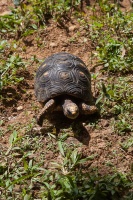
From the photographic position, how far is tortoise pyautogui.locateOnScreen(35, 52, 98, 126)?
14.3 feet

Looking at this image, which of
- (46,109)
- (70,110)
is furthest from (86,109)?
(46,109)

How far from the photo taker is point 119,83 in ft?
16.6

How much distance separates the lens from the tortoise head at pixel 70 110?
4246 millimetres

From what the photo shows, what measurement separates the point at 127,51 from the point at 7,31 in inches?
81.3

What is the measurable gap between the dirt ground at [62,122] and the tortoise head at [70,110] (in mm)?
225

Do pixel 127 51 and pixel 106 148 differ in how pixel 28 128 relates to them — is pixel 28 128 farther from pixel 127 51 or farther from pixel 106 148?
pixel 127 51

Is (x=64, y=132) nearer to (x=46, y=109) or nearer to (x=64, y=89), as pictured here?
(x=46, y=109)

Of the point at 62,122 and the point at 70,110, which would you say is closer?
the point at 70,110

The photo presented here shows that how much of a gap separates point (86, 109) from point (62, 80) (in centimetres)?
47

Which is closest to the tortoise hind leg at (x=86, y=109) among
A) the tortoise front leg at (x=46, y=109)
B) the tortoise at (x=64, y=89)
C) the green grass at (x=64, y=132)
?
the tortoise at (x=64, y=89)

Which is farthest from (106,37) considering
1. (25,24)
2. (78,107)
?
(78,107)

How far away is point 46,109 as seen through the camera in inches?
174

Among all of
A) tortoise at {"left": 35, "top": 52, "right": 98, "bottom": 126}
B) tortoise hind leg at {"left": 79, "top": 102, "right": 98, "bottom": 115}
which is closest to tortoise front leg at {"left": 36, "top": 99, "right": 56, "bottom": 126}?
tortoise at {"left": 35, "top": 52, "right": 98, "bottom": 126}

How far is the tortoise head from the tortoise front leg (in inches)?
6.6
